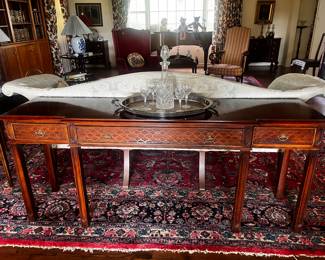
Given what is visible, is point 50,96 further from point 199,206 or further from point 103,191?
point 199,206

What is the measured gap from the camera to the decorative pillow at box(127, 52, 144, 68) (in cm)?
496

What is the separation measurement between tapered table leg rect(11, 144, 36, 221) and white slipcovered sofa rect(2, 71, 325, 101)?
456 millimetres

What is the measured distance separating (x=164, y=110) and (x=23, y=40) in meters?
5.18

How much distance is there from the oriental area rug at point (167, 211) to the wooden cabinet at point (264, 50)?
15.7ft

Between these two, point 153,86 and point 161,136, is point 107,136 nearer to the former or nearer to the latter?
point 161,136

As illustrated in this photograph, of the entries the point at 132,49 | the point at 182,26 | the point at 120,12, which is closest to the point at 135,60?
the point at 132,49

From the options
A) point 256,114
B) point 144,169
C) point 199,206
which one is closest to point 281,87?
point 256,114

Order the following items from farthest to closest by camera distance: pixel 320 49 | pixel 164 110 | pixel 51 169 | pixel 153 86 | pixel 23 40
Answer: pixel 23 40 → pixel 320 49 → pixel 51 169 → pixel 153 86 → pixel 164 110

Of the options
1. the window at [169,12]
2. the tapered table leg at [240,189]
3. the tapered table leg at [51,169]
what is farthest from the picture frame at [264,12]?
the tapered table leg at [51,169]

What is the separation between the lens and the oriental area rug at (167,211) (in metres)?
1.62

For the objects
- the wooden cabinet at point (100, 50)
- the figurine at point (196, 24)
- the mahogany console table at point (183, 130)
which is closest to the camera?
the mahogany console table at point (183, 130)

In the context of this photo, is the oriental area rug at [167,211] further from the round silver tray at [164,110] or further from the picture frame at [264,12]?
the picture frame at [264,12]

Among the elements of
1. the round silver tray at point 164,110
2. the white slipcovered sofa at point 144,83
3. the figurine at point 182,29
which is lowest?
the round silver tray at point 164,110

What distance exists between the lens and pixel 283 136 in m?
1.39
